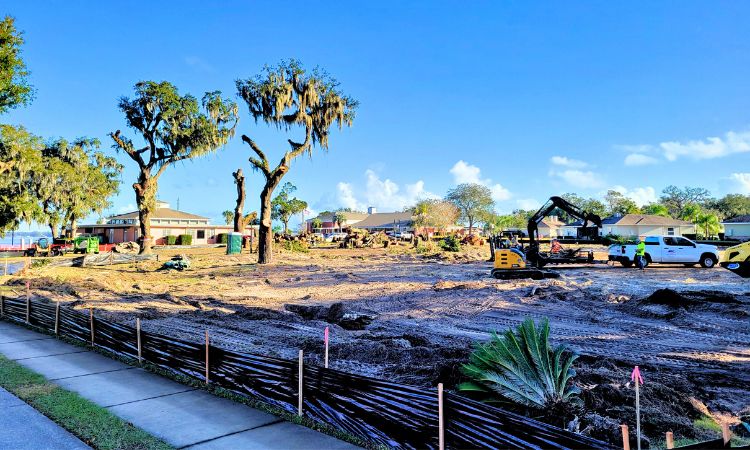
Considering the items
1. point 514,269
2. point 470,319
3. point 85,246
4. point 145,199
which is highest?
point 145,199

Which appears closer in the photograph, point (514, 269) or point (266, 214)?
point (514, 269)

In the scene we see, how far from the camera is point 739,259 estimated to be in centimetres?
2041

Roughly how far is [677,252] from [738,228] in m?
57.1

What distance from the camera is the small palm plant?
19.0 feet

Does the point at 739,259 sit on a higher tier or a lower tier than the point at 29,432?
higher

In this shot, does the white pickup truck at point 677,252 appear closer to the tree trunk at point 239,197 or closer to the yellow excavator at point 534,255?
the yellow excavator at point 534,255

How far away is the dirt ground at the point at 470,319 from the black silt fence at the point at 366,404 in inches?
69.7

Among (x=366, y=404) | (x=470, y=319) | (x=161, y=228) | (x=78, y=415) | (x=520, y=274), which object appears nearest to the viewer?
(x=366, y=404)

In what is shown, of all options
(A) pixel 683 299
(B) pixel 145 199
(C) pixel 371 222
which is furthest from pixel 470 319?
(C) pixel 371 222

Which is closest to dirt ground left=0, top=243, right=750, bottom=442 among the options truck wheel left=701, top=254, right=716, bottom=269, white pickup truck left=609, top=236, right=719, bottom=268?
white pickup truck left=609, top=236, right=719, bottom=268

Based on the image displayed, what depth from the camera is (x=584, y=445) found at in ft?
12.7

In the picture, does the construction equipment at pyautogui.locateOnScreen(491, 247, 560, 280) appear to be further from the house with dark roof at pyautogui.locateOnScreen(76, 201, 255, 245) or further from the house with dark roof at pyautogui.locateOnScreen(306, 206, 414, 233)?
the house with dark roof at pyautogui.locateOnScreen(306, 206, 414, 233)

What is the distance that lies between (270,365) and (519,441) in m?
3.52

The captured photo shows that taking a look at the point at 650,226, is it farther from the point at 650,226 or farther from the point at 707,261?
the point at 707,261
